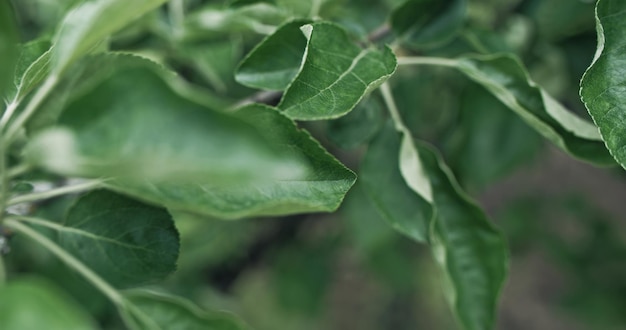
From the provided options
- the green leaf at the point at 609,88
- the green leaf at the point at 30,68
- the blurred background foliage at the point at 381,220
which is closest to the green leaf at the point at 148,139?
the green leaf at the point at 30,68

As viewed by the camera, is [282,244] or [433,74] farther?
[282,244]

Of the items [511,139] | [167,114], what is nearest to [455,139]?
[511,139]

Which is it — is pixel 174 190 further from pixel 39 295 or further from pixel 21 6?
pixel 21 6

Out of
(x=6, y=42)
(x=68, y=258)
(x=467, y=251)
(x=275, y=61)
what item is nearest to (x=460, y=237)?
(x=467, y=251)

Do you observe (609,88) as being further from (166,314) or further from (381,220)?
(381,220)

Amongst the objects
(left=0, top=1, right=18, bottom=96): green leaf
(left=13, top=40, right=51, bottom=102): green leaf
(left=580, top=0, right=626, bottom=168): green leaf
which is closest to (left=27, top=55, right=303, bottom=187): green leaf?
(left=0, top=1, right=18, bottom=96): green leaf

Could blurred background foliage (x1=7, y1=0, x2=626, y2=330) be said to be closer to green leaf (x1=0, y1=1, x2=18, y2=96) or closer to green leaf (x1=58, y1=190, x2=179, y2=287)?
green leaf (x1=58, y1=190, x2=179, y2=287)

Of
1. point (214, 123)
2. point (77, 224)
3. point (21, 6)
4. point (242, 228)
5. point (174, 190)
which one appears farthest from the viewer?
point (242, 228)

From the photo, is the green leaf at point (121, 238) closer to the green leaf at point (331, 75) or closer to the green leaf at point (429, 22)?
the green leaf at point (331, 75)
